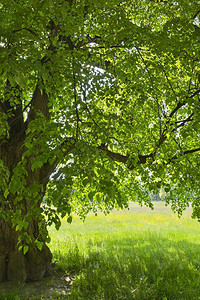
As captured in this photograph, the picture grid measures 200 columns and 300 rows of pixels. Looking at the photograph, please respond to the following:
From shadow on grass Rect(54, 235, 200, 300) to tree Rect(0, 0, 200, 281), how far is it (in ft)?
4.98

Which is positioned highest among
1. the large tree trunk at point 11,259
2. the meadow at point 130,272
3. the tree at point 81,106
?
the tree at point 81,106

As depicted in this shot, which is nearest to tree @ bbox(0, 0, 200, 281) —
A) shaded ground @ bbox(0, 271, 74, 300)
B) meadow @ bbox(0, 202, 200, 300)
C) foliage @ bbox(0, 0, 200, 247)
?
foliage @ bbox(0, 0, 200, 247)

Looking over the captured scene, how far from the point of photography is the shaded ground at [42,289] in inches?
280

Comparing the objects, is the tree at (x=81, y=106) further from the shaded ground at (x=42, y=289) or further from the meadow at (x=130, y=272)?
the meadow at (x=130, y=272)

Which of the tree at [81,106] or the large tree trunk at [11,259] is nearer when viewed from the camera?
the tree at [81,106]

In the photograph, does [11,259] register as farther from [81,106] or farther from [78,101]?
[78,101]

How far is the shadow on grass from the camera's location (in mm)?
7156

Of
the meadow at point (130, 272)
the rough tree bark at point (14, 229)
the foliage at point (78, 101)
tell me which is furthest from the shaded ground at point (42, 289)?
the foliage at point (78, 101)

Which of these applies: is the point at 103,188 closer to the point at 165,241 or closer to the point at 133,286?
the point at 133,286

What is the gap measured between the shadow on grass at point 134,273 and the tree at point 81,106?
152 cm

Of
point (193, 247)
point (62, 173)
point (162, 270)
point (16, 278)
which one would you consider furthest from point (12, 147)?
point (193, 247)

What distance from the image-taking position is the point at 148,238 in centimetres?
1594

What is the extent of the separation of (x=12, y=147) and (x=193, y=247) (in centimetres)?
1007

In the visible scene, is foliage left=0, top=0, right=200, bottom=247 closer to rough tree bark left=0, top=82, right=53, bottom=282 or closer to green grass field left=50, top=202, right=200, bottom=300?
rough tree bark left=0, top=82, right=53, bottom=282
